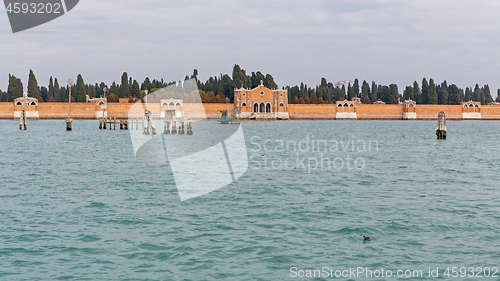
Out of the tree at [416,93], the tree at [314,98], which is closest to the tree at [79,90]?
the tree at [314,98]

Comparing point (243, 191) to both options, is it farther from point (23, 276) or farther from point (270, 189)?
point (23, 276)

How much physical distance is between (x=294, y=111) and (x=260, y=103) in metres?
7.35

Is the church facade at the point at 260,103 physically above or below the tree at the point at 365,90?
below

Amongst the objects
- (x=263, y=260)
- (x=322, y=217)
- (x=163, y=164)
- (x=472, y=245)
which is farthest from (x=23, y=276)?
(x=163, y=164)

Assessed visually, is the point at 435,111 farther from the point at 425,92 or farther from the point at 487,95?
the point at 487,95

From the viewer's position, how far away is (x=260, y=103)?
8275cm

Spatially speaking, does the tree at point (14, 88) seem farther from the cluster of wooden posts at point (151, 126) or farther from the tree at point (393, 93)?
the tree at point (393, 93)

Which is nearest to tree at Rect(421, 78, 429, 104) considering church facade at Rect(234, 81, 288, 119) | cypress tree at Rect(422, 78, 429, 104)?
cypress tree at Rect(422, 78, 429, 104)

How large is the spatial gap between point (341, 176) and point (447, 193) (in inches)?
166

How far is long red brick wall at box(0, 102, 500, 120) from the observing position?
265 feet

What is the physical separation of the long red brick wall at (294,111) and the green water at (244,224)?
65408 mm

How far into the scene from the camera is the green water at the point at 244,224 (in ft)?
25.9

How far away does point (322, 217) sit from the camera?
10898 mm

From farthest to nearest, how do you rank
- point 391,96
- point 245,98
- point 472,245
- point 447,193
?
point 391,96
point 245,98
point 447,193
point 472,245
